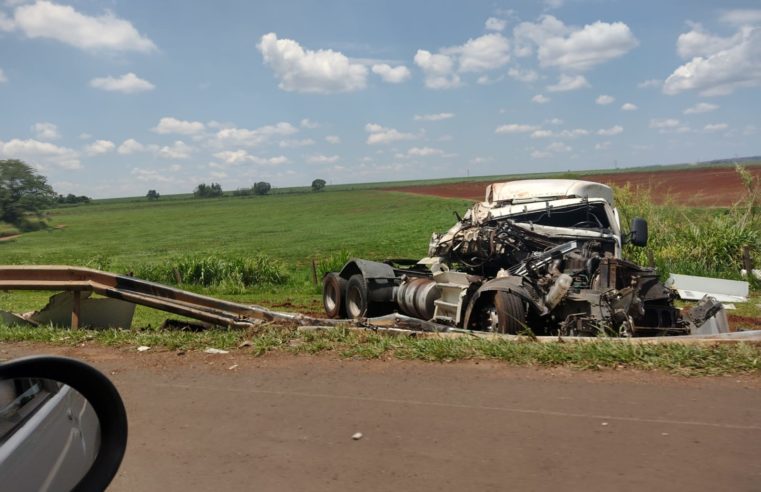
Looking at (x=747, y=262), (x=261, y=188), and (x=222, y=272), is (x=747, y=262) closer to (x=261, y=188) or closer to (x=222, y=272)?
(x=222, y=272)

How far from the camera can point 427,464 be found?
13.7 ft

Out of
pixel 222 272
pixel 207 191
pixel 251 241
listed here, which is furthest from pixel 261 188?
pixel 222 272

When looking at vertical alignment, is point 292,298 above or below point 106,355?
below

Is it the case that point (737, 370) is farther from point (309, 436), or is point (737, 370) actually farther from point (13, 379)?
point (13, 379)

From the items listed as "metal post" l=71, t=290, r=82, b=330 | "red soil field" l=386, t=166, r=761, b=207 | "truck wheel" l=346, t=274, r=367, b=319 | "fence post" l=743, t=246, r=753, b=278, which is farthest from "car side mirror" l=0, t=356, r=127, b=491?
"red soil field" l=386, t=166, r=761, b=207

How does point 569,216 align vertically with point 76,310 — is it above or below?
above

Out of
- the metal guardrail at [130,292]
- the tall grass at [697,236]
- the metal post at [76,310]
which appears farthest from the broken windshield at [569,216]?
the tall grass at [697,236]

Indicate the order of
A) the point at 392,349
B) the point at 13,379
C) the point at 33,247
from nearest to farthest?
the point at 13,379
the point at 392,349
the point at 33,247

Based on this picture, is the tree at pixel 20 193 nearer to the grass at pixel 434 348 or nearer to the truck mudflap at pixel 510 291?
the grass at pixel 434 348

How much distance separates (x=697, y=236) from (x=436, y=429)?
1858 centimetres

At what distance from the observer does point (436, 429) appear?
4.68 m

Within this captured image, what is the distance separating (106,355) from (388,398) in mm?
3345

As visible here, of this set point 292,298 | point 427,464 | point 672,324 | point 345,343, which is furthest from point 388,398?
point 292,298

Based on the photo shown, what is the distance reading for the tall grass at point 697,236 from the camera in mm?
19781
